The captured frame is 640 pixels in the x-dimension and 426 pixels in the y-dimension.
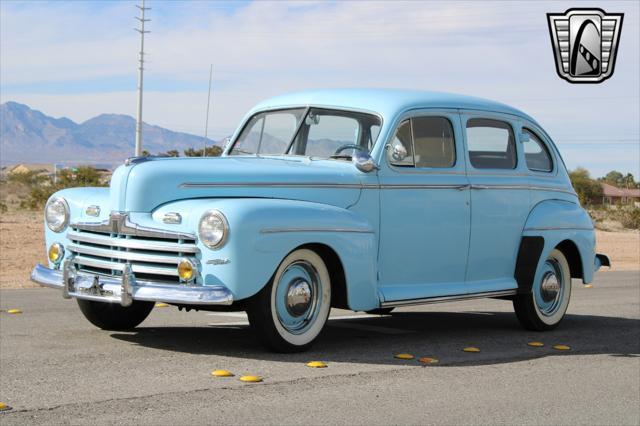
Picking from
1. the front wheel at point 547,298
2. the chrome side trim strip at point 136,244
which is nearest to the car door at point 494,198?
the front wheel at point 547,298

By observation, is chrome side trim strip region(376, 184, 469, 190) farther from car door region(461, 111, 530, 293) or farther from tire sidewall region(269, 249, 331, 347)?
tire sidewall region(269, 249, 331, 347)

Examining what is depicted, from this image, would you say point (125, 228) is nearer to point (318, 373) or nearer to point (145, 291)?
point (145, 291)

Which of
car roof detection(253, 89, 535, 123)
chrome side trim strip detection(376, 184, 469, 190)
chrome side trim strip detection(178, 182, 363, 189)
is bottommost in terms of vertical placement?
chrome side trim strip detection(178, 182, 363, 189)

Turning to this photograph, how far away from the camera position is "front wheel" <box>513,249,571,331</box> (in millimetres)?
9953

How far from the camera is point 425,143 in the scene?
9.06m

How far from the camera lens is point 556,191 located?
34.2ft

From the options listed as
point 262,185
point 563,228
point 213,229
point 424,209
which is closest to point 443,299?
point 424,209

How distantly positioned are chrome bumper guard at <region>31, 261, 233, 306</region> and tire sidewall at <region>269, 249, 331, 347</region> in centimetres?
48

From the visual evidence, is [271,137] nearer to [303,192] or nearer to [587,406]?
[303,192]

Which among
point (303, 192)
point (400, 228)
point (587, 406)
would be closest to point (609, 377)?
point (587, 406)

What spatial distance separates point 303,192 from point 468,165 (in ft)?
6.46

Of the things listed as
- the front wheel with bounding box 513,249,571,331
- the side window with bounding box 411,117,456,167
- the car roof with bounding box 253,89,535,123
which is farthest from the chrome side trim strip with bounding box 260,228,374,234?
the front wheel with bounding box 513,249,571,331

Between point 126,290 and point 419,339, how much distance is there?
2.87m

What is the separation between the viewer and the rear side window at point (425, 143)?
346 inches
